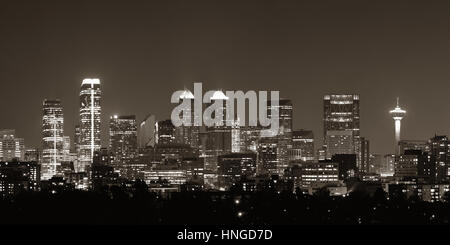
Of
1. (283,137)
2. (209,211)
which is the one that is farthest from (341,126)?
(209,211)

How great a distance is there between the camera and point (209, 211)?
150 ft

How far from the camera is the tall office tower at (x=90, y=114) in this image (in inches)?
4471

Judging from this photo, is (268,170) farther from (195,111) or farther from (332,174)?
(195,111)

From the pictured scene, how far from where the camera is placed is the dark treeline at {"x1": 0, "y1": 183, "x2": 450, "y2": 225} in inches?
1678

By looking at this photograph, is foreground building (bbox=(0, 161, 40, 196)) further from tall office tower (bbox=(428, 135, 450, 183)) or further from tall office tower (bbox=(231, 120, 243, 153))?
tall office tower (bbox=(428, 135, 450, 183))

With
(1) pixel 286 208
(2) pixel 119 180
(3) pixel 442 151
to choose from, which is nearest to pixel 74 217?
(1) pixel 286 208

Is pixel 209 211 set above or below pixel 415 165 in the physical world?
below

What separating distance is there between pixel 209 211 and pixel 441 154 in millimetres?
52694

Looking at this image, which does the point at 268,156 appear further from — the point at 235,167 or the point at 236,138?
the point at 236,138

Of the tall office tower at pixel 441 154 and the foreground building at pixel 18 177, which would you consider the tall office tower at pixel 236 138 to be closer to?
the tall office tower at pixel 441 154

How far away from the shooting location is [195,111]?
117562 mm
